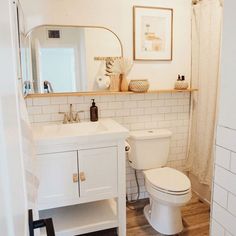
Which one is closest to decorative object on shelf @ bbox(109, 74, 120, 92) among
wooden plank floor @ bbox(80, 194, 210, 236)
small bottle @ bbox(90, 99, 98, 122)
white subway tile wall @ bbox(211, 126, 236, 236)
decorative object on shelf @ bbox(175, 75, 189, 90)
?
small bottle @ bbox(90, 99, 98, 122)

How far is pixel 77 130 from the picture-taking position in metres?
2.09

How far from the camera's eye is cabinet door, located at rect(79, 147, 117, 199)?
5.97 ft

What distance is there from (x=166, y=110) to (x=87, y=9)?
1255 mm

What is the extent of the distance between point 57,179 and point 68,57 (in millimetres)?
1061

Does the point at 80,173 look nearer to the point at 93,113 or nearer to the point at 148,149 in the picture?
the point at 93,113

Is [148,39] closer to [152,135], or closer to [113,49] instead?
[113,49]

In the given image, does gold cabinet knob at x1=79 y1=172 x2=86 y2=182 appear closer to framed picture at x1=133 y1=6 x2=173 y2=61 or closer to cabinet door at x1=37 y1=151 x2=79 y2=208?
cabinet door at x1=37 y1=151 x2=79 y2=208

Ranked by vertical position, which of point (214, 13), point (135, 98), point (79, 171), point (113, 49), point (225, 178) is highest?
point (214, 13)

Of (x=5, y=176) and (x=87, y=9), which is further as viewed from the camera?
(x=87, y=9)

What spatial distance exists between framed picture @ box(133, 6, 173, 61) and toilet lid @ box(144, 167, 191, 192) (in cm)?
110

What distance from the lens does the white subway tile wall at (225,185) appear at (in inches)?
33.4

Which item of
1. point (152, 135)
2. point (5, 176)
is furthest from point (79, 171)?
point (5, 176)

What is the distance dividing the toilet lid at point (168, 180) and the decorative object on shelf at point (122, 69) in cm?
83

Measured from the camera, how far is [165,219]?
2.05 meters
